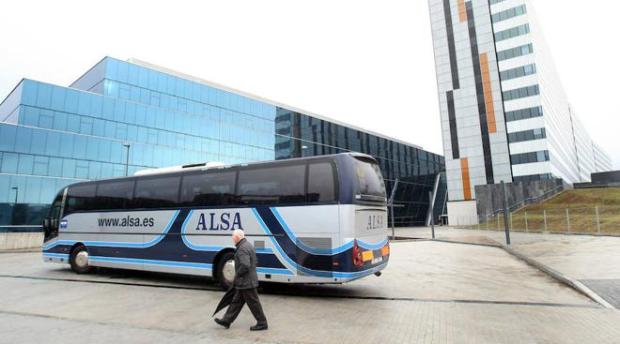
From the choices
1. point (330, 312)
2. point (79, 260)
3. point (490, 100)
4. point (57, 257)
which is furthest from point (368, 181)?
point (490, 100)

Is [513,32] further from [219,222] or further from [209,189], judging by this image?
[219,222]

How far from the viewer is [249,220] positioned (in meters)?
9.43

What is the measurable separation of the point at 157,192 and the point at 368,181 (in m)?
6.62

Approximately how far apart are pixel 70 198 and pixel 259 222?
8687mm

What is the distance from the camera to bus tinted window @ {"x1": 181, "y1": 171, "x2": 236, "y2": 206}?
9969 millimetres

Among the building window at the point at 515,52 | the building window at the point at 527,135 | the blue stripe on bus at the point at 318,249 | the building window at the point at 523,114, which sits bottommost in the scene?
the blue stripe on bus at the point at 318,249

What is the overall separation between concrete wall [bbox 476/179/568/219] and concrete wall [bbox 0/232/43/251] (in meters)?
50.0

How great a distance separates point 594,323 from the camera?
599 cm

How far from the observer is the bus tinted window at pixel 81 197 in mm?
12922

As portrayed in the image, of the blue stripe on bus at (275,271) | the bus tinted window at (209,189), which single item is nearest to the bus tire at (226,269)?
the blue stripe on bus at (275,271)

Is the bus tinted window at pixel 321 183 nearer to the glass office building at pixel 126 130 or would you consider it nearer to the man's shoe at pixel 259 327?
the man's shoe at pixel 259 327

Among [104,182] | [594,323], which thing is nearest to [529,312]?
[594,323]

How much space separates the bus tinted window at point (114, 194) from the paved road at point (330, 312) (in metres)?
2.43

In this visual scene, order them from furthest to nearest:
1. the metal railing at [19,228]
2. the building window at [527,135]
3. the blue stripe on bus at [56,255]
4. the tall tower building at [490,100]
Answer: the tall tower building at [490,100]
the building window at [527,135]
the metal railing at [19,228]
the blue stripe on bus at [56,255]
